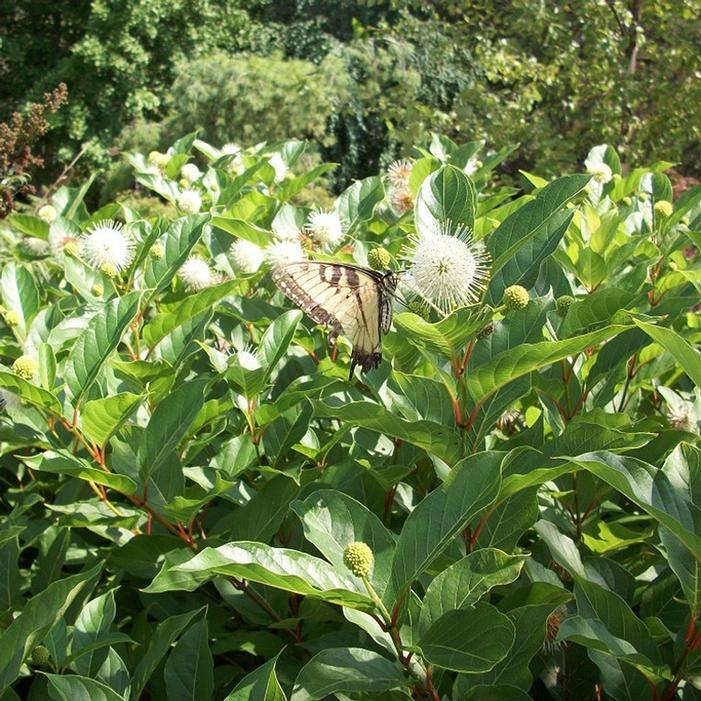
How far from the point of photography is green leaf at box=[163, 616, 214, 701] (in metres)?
1.12

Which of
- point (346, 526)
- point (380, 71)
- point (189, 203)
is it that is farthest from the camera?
point (380, 71)

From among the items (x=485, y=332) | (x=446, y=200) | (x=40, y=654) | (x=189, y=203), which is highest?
(x=446, y=200)

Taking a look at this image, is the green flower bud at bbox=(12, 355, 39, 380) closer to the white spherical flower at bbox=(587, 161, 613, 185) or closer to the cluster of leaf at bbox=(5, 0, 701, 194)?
the white spherical flower at bbox=(587, 161, 613, 185)

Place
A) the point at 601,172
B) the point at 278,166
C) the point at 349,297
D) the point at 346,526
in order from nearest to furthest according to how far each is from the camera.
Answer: the point at 346,526, the point at 349,297, the point at 601,172, the point at 278,166

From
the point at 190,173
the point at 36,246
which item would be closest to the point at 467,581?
the point at 36,246

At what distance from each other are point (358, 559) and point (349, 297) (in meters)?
0.50

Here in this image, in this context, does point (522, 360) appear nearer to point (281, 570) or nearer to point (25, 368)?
point (281, 570)

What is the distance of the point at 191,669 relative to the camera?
44.4 inches

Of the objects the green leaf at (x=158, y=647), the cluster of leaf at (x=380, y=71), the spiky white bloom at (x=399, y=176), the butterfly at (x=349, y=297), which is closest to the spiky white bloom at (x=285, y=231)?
the spiky white bloom at (x=399, y=176)

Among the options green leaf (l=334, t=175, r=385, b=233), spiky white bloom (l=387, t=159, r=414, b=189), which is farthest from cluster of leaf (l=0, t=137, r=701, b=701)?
spiky white bloom (l=387, t=159, r=414, b=189)

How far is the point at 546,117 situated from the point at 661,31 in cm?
134

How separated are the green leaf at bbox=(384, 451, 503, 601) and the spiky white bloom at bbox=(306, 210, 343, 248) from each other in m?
1.06

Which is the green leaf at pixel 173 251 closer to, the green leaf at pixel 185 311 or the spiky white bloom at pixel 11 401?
the green leaf at pixel 185 311

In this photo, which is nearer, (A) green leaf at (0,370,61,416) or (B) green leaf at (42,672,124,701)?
(B) green leaf at (42,672,124,701)
